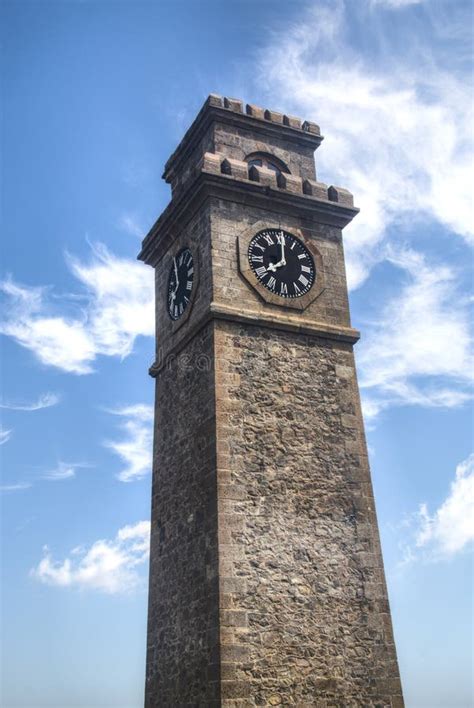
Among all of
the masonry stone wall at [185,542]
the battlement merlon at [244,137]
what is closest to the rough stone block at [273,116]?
the battlement merlon at [244,137]

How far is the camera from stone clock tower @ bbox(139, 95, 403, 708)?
14789 mm

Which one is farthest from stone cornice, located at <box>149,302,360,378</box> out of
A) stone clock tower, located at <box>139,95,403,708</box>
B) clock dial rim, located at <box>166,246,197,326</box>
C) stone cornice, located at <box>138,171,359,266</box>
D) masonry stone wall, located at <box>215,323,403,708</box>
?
stone cornice, located at <box>138,171,359,266</box>

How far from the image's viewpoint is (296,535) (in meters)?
Result: 15.9

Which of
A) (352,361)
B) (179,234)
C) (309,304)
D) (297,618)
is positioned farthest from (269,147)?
(297,618)

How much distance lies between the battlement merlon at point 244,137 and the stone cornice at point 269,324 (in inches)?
178

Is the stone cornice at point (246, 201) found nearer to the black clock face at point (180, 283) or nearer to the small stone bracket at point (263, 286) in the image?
the small stone bracket at point (263, 286)

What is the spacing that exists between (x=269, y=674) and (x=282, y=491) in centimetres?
357

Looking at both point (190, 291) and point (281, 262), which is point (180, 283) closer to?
point (190, 291)

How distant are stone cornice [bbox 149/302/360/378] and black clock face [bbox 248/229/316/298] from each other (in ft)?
2.46

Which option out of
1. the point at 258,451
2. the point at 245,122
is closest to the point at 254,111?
the point at 245,122

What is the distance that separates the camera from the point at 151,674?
16.9m

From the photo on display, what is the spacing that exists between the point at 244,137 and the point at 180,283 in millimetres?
4484

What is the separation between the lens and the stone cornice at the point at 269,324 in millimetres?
17328

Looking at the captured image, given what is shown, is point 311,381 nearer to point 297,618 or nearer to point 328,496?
point 328,496
